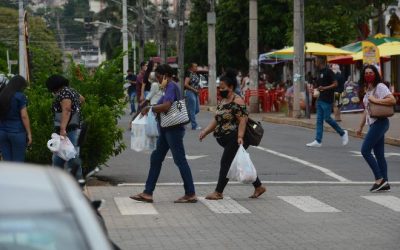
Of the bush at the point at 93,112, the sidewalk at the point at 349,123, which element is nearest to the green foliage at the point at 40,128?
the bush at the point at 93,112

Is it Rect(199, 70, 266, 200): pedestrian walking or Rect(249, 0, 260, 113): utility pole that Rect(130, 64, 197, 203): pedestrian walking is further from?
Rect(249, 0, 260, 113): utility pole

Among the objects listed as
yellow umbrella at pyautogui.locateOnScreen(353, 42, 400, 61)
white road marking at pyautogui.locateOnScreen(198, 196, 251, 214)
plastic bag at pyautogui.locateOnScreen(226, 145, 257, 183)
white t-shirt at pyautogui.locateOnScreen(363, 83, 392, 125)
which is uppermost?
yellow umbrella at pyautogui.locateOnScreen(353, 42, 400, 61)

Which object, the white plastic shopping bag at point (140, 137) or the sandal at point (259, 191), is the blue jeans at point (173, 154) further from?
the sandal at point (259, 191)

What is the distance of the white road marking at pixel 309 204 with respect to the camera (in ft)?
41.7

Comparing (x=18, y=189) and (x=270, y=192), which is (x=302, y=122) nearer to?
(x=270, y=192)

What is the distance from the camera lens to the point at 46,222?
385 cm

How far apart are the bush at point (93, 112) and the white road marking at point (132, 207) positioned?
5.03 feet

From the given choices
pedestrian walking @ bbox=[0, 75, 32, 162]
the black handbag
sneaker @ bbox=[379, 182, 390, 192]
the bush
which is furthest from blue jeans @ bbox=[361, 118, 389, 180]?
pedestrian walking @ bbox=[0, 75, 32, 162]

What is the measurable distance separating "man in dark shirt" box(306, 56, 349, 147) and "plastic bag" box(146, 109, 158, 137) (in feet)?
29.8

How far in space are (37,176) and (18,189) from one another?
0.66 feet

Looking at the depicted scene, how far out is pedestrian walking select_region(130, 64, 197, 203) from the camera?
1277cm

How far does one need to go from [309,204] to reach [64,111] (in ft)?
10.5

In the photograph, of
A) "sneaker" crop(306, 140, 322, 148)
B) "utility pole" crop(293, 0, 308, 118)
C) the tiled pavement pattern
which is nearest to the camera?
the tiled pavement pattern

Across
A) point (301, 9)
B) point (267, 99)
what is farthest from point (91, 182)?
point (267, 99)
